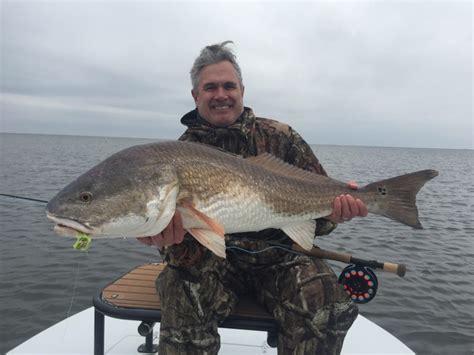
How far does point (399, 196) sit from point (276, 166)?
4.04ft

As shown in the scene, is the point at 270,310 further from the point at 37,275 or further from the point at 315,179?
the point at 37,275

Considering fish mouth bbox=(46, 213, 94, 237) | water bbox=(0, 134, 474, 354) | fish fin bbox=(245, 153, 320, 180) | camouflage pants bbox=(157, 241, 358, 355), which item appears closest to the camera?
fish mouth bbox=(46, 213, 94, 237)

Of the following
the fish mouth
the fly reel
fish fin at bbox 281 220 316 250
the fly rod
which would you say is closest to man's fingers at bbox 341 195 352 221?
fish fin at bbox 281 220 316 250

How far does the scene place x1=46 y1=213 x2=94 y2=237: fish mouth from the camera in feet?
8.23

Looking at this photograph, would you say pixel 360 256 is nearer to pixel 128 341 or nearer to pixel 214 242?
pixel 128 341

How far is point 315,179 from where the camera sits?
3576mm

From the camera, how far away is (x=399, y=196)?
353 cm

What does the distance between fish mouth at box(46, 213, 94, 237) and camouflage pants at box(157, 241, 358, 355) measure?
1.06 m

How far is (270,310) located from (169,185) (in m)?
1.59

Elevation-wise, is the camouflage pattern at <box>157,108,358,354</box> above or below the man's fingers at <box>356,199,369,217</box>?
below

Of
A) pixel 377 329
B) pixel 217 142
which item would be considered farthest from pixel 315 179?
pixel 377 329

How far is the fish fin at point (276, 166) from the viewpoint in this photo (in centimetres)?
340

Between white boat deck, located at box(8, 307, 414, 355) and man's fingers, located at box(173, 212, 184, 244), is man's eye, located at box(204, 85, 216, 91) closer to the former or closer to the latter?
man's fingers, located at box(173, 212, 184, 244)

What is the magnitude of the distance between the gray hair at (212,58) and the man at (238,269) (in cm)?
1
